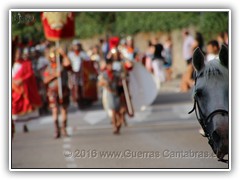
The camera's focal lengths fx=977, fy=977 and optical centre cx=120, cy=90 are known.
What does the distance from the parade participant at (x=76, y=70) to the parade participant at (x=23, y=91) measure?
16.9ft

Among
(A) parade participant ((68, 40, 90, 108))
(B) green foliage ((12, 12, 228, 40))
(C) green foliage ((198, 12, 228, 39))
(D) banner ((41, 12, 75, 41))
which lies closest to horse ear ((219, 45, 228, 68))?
(D) banner ((41, 12, 75, 41))

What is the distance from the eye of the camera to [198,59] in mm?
7820

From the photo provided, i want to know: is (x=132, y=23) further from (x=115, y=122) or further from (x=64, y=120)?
(x=64, y=120)

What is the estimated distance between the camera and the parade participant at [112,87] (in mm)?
17752

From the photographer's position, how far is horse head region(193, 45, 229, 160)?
7.46 metres

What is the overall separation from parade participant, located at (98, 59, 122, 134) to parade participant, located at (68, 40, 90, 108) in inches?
202

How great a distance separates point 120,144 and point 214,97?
7895 mm

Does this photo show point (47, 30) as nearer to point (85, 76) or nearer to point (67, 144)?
point (67, 144)

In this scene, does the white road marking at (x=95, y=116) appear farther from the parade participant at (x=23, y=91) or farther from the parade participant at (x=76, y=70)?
the parade participant at (x=23, y=91)

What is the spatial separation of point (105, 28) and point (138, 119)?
38.3ft

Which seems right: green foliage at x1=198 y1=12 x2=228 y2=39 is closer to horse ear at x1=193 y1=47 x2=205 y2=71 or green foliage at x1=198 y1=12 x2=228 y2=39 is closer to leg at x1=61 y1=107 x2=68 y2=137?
Result: leg at x1=61 y1=107 x2=68 y2=137

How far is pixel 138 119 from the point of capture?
20.3m

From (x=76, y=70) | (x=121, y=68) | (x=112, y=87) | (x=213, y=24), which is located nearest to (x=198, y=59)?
(x=112, y=87)
